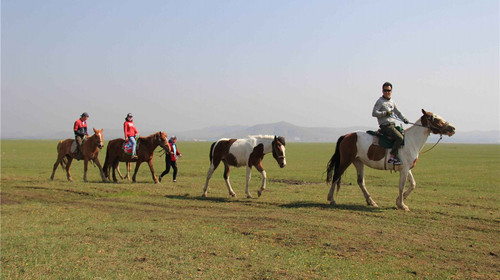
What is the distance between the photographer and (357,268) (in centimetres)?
626

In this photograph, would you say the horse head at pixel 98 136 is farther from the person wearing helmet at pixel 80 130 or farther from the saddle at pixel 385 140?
the saddle at pixel 385 140

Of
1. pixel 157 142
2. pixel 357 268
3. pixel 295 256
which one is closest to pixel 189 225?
pixel 295 256

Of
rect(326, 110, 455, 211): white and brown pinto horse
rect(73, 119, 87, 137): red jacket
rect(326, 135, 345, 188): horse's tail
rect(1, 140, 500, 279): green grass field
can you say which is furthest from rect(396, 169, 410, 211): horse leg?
rect(73, 119, 87, 137): red jacket

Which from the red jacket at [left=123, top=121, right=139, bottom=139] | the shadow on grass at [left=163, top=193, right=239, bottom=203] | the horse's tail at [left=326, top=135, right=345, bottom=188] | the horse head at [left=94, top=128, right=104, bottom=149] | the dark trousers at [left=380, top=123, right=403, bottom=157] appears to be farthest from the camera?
the horse head at [left=94, top=128, right=104, bottom=149]

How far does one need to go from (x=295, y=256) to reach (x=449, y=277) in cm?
226

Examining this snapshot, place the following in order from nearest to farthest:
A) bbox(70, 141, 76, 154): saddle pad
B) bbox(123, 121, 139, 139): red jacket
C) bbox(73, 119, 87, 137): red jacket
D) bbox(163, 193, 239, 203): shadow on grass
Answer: bbox(163, 193, 239, 203): shadow on grass < bbox(123, 121, 139, 139): red jacket < bbox(73, 119, 87, 137): red jacket < bbox(70, 141, 76, 154): saddle pad

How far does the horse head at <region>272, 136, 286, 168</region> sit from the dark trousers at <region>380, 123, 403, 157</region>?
9.89 ft

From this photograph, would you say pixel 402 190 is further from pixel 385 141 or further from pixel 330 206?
pixel 330 206

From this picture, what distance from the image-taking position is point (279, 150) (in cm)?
1252

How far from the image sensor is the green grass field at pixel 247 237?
244 inches

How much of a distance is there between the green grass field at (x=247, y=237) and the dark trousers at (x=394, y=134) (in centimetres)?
155

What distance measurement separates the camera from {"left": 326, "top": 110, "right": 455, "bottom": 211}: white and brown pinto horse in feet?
35.8

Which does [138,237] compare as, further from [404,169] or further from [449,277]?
[404,169]

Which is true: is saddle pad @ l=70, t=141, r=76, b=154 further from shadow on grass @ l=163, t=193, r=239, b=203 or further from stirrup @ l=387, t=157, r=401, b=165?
stirrup @ l=387, t=157, r=401, b=165
